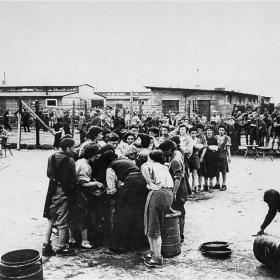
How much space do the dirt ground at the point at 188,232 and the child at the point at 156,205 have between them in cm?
28

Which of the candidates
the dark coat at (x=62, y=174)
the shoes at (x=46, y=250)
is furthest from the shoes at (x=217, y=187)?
the shoes at (x=46, y=250)

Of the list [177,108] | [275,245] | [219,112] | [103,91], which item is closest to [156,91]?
[177,108]

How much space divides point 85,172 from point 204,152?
5.26m

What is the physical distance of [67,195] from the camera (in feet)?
21.4

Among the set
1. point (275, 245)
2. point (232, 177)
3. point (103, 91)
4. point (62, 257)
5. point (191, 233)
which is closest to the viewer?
point (275, 245)

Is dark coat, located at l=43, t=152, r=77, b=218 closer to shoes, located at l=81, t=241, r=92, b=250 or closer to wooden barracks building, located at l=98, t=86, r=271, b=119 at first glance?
shoes, located at l=81, t=241, r=92, b=250

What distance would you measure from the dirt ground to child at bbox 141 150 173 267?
28cm

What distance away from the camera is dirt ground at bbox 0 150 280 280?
229 inches

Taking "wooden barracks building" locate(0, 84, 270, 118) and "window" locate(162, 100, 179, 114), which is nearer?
"wooden barracks building" locate(0, 84, 270, 118)

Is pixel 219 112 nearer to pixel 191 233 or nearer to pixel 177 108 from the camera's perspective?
pixel 177 108

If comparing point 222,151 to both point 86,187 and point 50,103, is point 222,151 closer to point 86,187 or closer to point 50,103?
point 86,187

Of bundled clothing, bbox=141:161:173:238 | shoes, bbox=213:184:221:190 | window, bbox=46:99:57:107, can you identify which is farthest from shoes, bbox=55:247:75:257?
window, bbox=46:99:57:107

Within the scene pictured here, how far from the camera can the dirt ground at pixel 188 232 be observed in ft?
19.1

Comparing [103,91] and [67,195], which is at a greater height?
[103,91]
